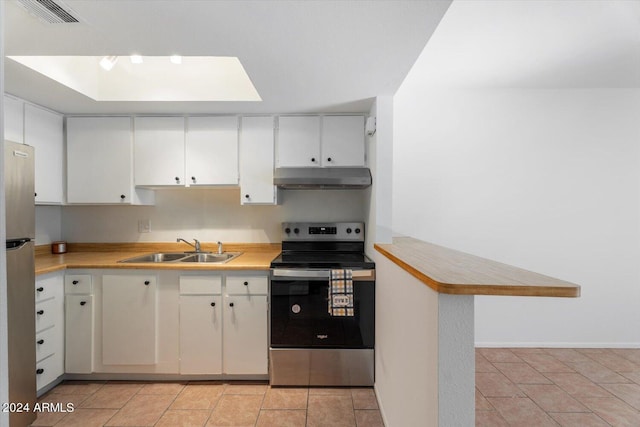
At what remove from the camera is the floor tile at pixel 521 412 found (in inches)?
78.5

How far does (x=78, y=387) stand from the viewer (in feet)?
7.67

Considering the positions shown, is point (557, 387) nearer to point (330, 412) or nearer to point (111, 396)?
point (330, 412)

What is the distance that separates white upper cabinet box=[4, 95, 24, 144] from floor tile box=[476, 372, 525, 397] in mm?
3966

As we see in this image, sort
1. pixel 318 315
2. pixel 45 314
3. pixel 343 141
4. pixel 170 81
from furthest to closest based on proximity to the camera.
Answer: pixel 343 141
pixel 170 81
pixel 318 315
pixel 45 314

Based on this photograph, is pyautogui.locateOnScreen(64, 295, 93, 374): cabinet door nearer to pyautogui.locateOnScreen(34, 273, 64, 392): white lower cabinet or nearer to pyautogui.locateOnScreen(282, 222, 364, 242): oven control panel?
pyautogui.locateOnScreen(34, 273, 64, 392): white lower cabinet

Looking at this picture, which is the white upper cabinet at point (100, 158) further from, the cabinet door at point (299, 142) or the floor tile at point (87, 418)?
the floor tile at point (87, 418)

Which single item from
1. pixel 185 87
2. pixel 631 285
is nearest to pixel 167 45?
pixel 185 87

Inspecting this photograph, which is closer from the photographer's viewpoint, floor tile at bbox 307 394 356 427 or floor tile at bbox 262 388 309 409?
floor tile at bbox 307 394 356 427

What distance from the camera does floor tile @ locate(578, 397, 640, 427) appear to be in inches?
79.2

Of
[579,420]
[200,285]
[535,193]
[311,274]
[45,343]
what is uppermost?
[535,193]

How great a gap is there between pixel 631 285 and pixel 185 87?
444 cm

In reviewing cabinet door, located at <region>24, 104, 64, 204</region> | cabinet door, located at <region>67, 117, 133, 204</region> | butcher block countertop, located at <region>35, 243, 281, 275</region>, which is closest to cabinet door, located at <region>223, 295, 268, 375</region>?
butcher block countertop, located at <region>35, 243, 281, 275</region>

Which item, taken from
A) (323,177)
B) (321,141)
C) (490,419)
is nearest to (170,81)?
(321,141)

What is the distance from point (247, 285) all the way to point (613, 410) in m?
2.69
